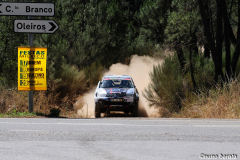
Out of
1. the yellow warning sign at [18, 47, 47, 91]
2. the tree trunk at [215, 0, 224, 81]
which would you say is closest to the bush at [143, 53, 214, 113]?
the tree trunk at [215, 0, 224, 81]

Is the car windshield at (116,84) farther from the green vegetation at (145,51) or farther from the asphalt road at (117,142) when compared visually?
the asphalt road at (117,142)

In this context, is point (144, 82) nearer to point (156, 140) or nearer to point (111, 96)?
point (111, 96)

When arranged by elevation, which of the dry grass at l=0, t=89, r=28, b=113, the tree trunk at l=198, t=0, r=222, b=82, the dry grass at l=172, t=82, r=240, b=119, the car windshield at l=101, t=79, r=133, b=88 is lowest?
the dry grass at l=0, t=89, r=28, b=113

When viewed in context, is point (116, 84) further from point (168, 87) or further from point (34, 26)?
point (34, 26)

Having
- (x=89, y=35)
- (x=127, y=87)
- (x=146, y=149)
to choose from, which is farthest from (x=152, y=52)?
(x=146, y=149)

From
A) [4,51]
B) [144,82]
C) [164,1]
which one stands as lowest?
[144,82]

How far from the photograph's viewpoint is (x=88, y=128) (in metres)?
8.86

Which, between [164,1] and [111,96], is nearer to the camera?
[111,96]

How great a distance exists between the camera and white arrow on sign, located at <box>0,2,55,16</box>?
12.8 m

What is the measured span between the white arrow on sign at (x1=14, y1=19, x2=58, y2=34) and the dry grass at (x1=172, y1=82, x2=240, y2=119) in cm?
593

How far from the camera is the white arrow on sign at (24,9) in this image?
1280 cm

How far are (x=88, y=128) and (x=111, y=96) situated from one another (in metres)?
6.05

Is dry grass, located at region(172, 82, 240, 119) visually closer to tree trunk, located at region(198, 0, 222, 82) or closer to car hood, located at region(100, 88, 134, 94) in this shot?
tree trunk, located at region(198, 0, 222, 82)

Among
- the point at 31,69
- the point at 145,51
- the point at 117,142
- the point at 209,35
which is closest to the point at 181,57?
the point at 209,35
